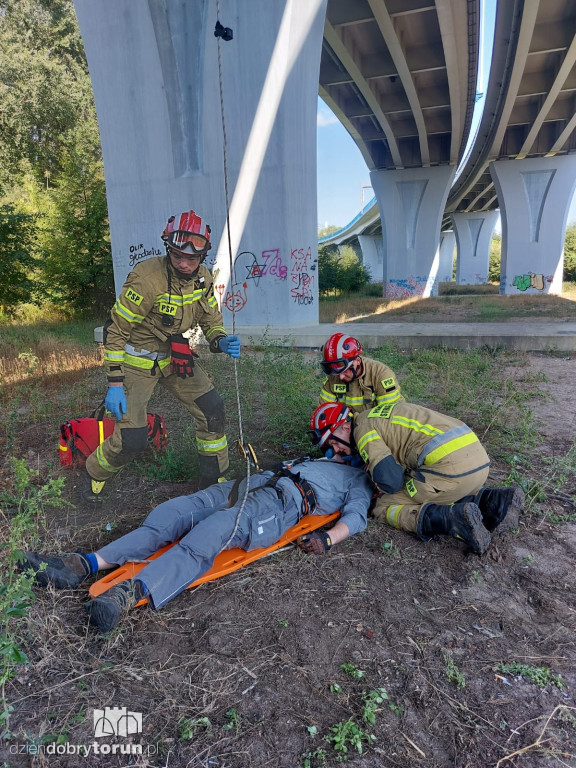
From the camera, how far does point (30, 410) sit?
6.11 meters

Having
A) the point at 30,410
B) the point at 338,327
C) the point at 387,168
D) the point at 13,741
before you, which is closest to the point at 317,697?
the point at 13,741

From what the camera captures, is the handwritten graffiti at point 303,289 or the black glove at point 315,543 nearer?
the black glove at point 315,543

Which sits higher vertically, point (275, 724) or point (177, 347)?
point (177, 347)

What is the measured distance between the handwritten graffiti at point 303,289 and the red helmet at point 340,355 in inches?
365

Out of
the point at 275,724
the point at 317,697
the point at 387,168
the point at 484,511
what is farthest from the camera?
the point at 387,168

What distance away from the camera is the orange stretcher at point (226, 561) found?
99.9 inches

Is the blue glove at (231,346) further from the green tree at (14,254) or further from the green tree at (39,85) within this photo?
the green tree at (39,85)

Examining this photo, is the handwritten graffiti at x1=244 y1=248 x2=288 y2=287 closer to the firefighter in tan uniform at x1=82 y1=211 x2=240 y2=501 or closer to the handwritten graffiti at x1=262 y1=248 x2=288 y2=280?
the handwritten graffiti at x1=262 y1=248 x2=288 y2=280

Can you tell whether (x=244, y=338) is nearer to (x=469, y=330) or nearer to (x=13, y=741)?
(x=469, y=330)

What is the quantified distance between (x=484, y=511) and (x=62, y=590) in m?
2.53

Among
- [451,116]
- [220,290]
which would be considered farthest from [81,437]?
[451,116]

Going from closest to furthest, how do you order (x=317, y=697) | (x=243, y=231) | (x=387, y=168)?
(x=317, y=697) → (x=243, y=231) → (x=387, y=168)

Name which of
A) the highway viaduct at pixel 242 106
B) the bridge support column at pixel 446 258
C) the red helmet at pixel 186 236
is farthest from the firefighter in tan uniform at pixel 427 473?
the bridge support column at pixel 446 258

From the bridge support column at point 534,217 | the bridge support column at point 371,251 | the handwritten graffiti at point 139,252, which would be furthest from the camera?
the bridge support column at point 371,251
